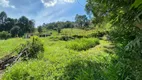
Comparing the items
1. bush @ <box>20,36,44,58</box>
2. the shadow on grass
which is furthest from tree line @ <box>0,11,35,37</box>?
the shadow on grass

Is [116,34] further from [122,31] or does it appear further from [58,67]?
[58,67]

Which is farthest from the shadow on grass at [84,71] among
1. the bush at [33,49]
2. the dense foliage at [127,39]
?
the bush at [33,49]

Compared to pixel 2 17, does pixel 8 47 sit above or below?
below

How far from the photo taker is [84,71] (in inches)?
264

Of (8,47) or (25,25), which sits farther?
(25,25)

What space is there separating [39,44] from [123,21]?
29.4 ft

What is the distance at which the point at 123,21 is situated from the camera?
6547 mm

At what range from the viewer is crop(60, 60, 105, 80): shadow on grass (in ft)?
20.4

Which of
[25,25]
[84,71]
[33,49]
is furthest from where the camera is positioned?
[25,25]

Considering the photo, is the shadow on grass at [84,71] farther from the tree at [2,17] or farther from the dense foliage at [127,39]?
the tree at [2,17]

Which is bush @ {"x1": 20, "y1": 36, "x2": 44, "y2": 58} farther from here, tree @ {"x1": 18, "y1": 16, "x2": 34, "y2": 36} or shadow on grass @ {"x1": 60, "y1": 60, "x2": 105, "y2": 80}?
tree @ {"x1": 18, "y1": 16, "x2": 34, "y2": 36}

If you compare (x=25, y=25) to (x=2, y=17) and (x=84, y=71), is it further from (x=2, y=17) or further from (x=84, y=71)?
(x=84, y=71)

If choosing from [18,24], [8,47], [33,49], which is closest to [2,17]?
[18,24]

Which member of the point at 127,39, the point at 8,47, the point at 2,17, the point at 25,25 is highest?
the point at 2,17
